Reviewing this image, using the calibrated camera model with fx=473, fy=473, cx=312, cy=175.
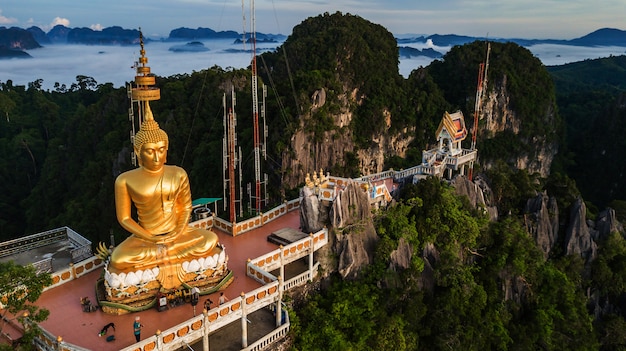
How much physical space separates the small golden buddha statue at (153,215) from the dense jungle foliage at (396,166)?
14.8ft

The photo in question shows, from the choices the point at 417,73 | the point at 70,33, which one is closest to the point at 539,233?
the point at 417,73

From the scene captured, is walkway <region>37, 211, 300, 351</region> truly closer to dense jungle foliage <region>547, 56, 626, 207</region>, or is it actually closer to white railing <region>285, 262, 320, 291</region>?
white railing <region>285, 262, 320, 291</region>

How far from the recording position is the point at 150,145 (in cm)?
1438

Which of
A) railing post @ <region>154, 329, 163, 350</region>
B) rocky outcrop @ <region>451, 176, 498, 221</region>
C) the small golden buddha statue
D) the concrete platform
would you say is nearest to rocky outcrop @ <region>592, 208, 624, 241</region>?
rocky outcrop @ <region>451, 176, 498, 221</region>

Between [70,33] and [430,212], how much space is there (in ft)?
488

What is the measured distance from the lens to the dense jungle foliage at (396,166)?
18.3 meters

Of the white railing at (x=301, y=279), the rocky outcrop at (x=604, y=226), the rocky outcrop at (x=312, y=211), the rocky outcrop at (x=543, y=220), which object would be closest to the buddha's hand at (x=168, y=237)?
the white railing at (x=301, y=279)

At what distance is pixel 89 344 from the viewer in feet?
41.2

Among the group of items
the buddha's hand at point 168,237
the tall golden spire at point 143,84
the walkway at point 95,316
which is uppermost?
the tall golden spire at point 143,84

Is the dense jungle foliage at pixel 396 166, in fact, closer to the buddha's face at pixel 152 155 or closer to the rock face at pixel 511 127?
the rock face at pixel 511 127

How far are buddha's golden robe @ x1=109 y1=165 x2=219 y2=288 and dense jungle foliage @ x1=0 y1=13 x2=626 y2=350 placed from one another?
4.38 metres

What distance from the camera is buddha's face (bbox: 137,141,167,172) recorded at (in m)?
14.4

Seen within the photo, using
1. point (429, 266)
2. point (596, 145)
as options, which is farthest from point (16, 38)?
point (429, 266)

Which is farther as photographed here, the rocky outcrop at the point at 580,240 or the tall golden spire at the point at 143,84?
the rocky outcrop at the point at 580,240
